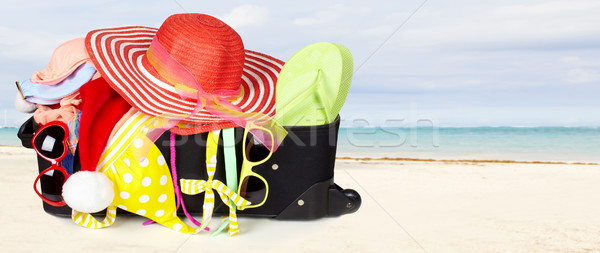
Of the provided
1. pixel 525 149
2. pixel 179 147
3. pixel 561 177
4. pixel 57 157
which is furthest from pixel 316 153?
pixel 525 149

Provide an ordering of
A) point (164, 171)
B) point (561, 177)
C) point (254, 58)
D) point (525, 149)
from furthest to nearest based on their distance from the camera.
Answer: point (525, 149)
point (561, 177)
point (254, 58)
point (164, 171)

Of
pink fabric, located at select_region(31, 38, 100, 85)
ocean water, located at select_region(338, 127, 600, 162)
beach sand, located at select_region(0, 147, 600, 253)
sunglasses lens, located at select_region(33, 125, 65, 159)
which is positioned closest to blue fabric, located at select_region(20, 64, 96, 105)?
pink fabric, located at select_region(31, 38, 100, 85)

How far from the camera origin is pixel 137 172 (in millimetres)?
1544

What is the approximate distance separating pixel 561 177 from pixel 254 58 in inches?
74.1

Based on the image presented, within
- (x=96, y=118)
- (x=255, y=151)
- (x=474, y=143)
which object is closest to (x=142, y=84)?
(x=96, y=118)

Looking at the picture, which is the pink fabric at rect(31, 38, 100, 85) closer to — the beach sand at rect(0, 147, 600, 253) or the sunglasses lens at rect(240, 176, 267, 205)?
the beach sand at rect(0, 147, 600, 253)

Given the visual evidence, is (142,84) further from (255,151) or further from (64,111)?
(255,151)

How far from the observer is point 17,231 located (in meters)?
1.58

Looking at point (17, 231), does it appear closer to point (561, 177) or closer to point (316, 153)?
point (316, 153)

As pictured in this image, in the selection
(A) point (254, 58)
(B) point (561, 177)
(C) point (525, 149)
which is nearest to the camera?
(A) point (254, 58)

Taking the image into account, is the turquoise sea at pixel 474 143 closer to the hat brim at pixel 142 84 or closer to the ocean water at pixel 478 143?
the ocean water at pixel 478 143

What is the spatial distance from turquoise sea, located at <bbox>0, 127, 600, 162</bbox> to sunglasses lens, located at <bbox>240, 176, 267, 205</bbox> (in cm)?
315

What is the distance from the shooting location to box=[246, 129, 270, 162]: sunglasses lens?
5.17 ft

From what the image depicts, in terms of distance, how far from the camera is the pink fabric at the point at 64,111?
164cm
